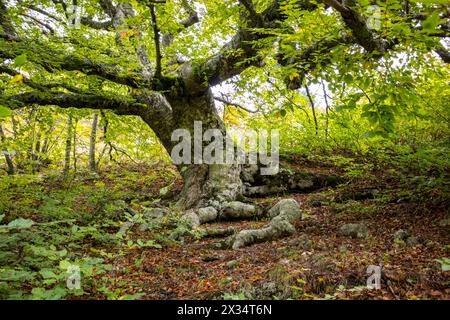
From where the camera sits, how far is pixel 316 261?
10.8ft

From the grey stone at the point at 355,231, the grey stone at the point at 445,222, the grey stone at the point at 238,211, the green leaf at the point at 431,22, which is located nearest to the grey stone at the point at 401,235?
the grey stone at the point at 355,231

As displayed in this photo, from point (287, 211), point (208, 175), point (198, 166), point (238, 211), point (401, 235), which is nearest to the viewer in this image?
point (401, 235)

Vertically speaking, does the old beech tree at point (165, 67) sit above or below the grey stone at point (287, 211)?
above

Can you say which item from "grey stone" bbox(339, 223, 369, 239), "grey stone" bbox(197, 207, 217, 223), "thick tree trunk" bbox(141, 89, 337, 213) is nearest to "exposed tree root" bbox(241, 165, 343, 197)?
"thick tree trunk" bbox(141, 89, 337, 213)

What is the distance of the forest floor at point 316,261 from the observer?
103 inches

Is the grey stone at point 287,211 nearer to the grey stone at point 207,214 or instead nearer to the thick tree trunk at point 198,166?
the grey stone at point 207,214

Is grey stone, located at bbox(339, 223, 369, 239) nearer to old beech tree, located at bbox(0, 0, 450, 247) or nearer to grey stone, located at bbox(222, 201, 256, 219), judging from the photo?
old beech tree, located at bbox(0, 0, 450, 247)

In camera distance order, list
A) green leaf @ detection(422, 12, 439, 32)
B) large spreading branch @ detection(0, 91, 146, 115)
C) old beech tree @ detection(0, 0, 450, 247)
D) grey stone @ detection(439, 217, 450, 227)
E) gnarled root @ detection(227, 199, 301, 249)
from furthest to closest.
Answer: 1. large spreading branch @ detection(0, 91, 146, 115)
2. old beech tree @ detection(0, 0, 450, 247)
3. gnarled root @ detection(227, 199, 301, 249)
4. grey stone @ detection(439, 217, 450, 227)
5. green leaf @ detection(422, 12, 439, 32)

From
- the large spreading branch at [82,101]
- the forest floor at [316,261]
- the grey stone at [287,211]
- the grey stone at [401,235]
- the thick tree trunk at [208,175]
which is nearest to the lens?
the forest floor at [316,261]

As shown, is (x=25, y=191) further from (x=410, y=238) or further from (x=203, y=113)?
(x=410, y=238)

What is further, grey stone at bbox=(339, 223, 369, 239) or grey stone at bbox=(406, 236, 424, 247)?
grey stone at bbox=(339, 223, 369, 239)

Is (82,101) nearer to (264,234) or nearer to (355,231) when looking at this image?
(264,234)

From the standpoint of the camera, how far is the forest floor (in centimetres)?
261
